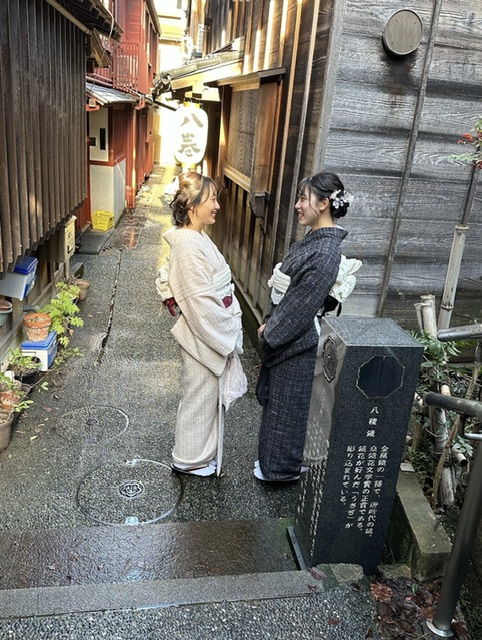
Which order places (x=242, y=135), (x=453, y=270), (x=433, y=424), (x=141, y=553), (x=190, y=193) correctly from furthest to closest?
1. (x=242, y=135)
2. (x=453, y=270)
3. (x=190, y=193)
4. (x=433, y=424)
5. (x=141, y=553)

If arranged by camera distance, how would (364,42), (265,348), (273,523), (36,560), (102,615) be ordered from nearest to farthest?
(102,615) → (36,560) → (273,523) → (265,348) → (364,42)

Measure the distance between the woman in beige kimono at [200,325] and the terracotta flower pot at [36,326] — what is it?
2.98m

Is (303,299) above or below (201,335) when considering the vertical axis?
above

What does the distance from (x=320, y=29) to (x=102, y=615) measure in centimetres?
579

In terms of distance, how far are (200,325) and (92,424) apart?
2.30 m

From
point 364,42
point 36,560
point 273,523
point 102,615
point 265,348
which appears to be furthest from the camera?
point 364,42

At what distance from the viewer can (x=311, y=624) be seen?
2.83 metres

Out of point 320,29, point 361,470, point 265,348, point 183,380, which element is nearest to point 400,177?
point 320,29

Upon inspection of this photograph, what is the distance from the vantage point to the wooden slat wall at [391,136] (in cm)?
538

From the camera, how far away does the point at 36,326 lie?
6.70 meters

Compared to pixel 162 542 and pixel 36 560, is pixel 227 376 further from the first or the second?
pixel 36 560

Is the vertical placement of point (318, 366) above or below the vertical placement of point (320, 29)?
below

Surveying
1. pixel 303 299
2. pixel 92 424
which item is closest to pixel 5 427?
pixel 92 424

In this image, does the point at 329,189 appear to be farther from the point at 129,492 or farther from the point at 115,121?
the point at 115,121
